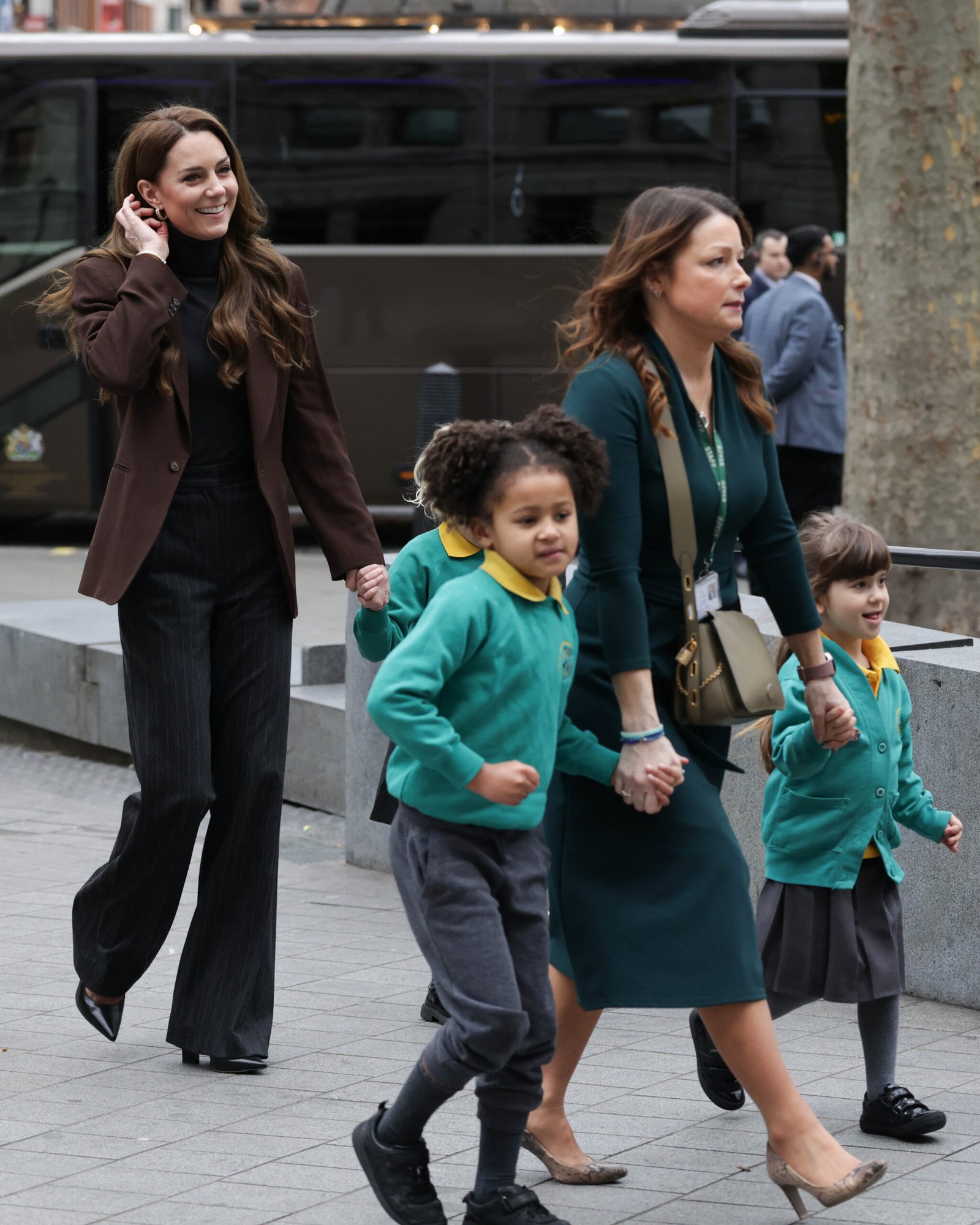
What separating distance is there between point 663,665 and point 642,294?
0.67 meters

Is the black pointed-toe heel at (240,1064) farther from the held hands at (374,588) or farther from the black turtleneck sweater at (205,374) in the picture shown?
the black turtleneck sweater at (205,374)

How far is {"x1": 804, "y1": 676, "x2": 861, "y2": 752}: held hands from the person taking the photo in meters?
3.83

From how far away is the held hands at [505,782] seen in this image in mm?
3295

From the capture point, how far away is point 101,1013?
4660mm

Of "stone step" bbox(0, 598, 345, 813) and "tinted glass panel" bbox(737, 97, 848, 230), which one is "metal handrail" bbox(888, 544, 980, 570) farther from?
"tinted glass panel" bbox(737, 97, 848, 230)

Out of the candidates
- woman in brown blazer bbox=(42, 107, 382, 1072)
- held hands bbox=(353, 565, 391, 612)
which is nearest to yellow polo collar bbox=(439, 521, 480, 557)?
held hands bbox=(353, 565, 391, 612)

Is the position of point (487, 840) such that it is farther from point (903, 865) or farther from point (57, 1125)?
point (903, 865)

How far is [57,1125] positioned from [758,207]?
11703mm

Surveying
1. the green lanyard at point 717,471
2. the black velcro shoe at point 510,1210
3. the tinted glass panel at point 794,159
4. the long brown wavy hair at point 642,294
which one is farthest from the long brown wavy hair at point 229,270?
the tinted glass panel at point 794,159

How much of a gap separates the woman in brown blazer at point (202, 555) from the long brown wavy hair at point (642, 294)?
0.93 metres

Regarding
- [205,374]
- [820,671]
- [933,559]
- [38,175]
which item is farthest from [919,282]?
[38,175]

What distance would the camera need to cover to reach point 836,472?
11648mm

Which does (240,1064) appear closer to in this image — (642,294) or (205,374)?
(205,374)

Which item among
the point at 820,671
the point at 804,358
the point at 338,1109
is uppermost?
the point at 804,358
